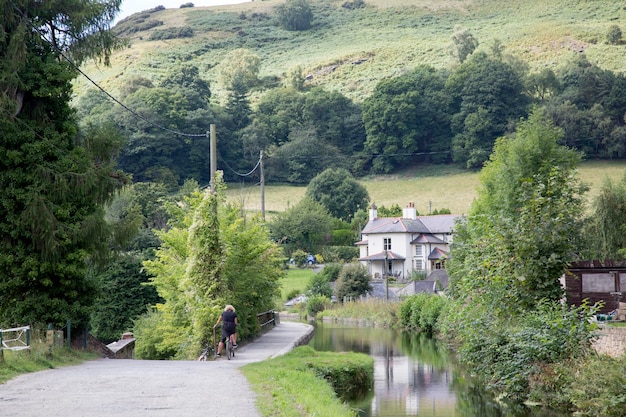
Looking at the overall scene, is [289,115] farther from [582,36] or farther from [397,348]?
[397,348]

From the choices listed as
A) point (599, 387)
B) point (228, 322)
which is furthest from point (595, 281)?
point (228, 322)

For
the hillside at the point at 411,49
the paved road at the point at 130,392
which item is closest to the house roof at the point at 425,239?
the paved road at the point at 130,392

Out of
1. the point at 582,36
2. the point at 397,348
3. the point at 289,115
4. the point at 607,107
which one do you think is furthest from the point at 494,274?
the point at 582,36

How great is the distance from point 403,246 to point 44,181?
200 ft

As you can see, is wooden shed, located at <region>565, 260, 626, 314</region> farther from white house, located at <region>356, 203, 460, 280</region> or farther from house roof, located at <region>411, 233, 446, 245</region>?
house roof, located at <region>411, 233, 446, 245</region>

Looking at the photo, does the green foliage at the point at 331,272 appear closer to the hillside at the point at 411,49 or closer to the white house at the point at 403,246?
the white house at the point at 403,246

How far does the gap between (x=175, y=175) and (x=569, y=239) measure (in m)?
80.7

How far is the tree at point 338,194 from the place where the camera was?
325 ft

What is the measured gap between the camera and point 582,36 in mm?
151375

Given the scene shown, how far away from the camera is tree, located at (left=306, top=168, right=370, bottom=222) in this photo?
9919cm

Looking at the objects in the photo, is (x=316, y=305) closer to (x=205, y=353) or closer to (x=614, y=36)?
(x=205, y=353)

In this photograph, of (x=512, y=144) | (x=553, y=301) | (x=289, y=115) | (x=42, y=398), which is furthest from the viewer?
(x=289, y=115)

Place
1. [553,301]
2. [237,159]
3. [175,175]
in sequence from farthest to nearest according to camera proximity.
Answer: [237,159]
[175,175]
[553,301]

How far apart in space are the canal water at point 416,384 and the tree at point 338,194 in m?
54.7
